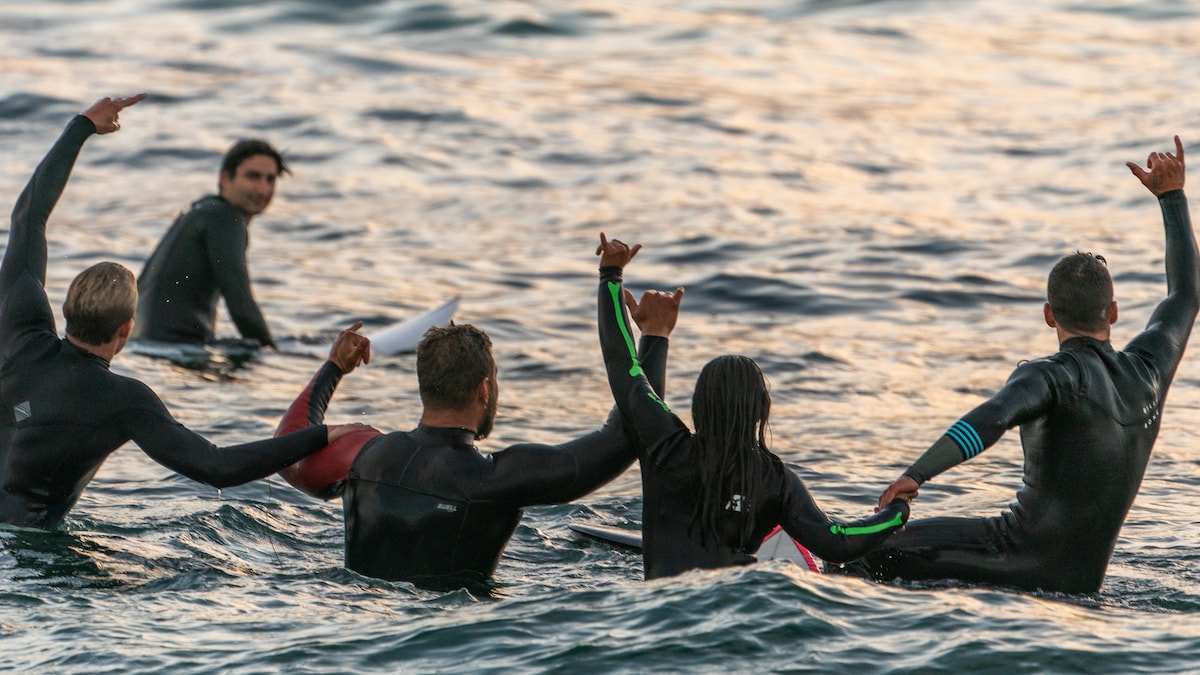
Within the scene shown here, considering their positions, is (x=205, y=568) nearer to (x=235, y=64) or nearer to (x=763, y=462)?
(x=763, y=462)

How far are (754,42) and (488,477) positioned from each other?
22.2 m

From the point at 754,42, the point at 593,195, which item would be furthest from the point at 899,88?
the point at 593,195

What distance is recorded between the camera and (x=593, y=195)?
67.9 feet

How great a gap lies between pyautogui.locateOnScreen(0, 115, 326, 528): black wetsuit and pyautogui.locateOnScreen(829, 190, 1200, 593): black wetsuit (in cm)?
324

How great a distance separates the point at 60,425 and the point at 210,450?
35.3 inches

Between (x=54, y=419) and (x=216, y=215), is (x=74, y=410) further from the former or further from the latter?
(x=216, y=215)

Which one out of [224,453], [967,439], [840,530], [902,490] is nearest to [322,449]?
[224,453]

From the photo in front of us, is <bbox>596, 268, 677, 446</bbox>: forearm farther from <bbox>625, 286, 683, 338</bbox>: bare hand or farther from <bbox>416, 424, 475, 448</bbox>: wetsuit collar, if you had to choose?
<bbox>416, 424, 475, 448</bbox>: wetsuit collar

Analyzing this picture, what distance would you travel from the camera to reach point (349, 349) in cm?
821

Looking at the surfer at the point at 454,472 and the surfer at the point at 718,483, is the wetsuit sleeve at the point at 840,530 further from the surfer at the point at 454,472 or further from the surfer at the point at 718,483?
the surfer at the point at 454,472

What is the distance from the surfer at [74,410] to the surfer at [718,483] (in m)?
1.56

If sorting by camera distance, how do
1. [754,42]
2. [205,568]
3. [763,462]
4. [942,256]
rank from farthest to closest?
1. [754,42]
2. [942,256]
3. [205,568]
4. [763,462]

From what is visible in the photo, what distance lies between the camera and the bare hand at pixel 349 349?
8195 mm

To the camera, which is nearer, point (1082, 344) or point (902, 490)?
point (902, 490)
